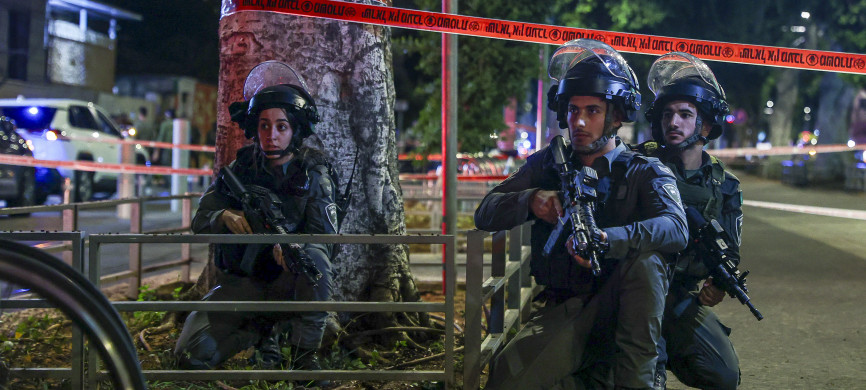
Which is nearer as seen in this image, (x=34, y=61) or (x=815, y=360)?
(x=815, y=360)

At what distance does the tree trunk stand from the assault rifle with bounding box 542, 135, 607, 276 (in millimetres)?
1923

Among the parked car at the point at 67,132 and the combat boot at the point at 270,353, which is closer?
the combat boot at the point at 270,353

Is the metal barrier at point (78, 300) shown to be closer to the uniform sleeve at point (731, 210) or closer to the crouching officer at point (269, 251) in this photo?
the crouching officer at point (269, 251)

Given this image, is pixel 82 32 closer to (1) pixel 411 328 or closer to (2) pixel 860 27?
(2) pixel 860 27

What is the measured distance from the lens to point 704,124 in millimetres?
4336

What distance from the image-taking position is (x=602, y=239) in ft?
11.8

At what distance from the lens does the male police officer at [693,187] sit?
4.08 m

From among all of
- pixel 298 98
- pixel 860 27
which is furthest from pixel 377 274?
pixel 860 27

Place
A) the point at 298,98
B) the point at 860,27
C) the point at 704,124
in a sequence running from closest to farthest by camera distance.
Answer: the point at 704,124
the point at 298,98
the point at 860,27

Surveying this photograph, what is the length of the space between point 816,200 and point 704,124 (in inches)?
697

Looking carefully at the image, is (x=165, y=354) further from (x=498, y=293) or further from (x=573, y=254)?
(x=573, y=254)

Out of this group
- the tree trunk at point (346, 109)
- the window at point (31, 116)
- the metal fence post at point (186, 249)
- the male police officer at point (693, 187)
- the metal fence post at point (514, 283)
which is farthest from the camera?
the window at point (31, 116)

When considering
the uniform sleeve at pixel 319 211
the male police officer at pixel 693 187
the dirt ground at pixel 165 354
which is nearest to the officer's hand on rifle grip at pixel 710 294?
the male police officer at pixel 693 187

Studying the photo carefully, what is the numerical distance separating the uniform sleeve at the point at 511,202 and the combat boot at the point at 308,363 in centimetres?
118
